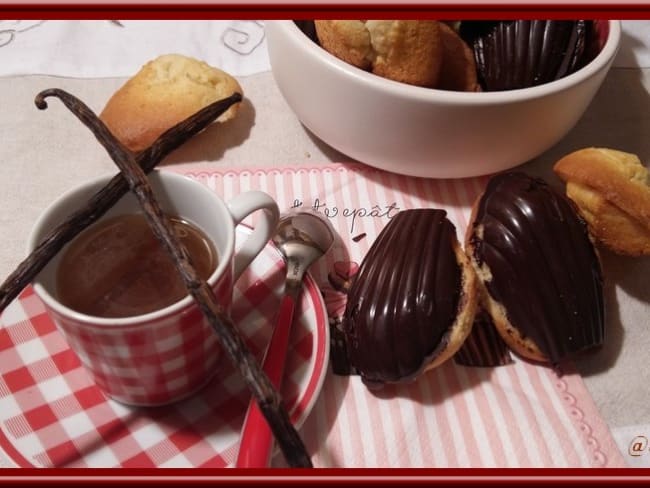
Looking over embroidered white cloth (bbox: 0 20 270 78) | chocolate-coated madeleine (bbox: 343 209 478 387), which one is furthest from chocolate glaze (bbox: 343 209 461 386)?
embroidered white cloth (bbox: 0 20 270 78)

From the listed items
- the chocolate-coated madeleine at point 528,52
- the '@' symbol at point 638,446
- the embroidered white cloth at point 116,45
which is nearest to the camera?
the '@' symbol at point 638,446

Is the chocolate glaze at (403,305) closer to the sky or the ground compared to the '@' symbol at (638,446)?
closer to the sky

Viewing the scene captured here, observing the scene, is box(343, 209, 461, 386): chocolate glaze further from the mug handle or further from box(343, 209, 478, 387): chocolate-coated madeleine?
the mug handle

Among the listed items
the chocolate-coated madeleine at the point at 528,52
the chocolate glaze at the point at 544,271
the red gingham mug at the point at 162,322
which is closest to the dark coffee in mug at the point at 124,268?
the red gingham mug at the point at 162,322

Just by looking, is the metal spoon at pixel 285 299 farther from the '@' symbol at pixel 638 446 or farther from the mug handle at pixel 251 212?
the '@' symbol at pixel 638 446

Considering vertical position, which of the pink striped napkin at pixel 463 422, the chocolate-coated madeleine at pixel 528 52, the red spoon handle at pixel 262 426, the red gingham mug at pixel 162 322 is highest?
the chocolate-coated madeleine at pixel 528 52

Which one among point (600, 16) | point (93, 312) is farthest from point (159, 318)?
point (600, 16)
